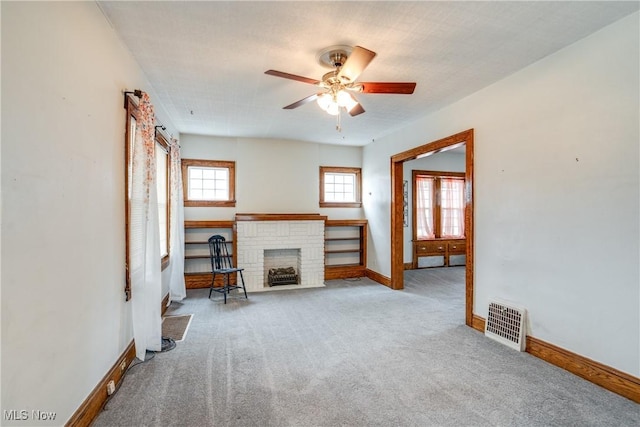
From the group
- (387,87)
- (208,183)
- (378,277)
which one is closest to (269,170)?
(208,183)

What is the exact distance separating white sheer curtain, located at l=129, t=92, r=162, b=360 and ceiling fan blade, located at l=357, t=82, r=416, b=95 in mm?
1918

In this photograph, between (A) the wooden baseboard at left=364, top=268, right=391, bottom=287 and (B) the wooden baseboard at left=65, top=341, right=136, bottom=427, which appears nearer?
(B) the wooden baseboard at left=65, top=341, right=136, bottom=427

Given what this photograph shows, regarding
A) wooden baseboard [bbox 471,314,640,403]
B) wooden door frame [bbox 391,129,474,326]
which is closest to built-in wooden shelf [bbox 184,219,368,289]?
wooden door frame [bbox 391,129,474,326]

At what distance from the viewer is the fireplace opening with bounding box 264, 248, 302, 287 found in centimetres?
543

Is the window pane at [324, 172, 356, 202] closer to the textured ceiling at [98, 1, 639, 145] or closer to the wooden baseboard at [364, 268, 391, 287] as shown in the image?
the wooden baseboard at [364, 268, 391, 287]

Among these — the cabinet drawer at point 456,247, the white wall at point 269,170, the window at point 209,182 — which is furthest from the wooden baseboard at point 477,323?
the window at point 209,182

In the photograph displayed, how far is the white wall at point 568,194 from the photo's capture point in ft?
7.27

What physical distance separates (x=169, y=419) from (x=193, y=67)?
9.31 ft

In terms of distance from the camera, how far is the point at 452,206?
24.5 ft

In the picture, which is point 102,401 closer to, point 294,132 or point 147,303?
point 147,303

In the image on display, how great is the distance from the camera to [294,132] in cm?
526

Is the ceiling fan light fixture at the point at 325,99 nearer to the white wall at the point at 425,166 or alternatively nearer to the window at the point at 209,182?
the window at the point at 209,182

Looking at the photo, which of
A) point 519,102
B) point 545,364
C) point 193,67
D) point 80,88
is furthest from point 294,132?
point 545,364

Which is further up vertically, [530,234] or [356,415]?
[530,234]
